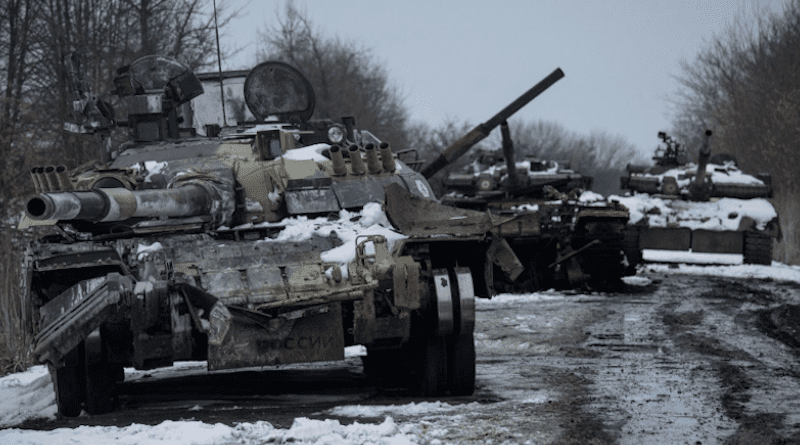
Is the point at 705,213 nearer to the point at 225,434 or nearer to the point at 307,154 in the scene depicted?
the point at 307,154

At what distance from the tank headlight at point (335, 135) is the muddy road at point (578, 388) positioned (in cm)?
204

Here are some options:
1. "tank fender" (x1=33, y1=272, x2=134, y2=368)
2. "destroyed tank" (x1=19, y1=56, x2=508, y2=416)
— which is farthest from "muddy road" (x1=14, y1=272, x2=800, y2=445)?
"tank fender" (x1=33, y1=272, x2=134, y2=368)

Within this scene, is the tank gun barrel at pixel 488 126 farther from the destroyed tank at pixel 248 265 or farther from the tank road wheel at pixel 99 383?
the tank road wheel at pixel 99 383

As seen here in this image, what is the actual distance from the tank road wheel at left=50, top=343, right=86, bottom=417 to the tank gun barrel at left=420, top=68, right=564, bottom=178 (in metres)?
5.22

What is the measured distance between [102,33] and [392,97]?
24.5m

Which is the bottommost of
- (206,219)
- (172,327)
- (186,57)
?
(172,327)

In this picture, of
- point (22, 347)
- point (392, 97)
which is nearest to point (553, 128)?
point (392, 97)

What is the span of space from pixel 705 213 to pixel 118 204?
550 inches

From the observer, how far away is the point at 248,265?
7.19m

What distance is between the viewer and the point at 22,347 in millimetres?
9977

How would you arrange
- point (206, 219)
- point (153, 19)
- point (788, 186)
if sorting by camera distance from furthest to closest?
point (788, 186)
point (153, 19)
point (206, 219)

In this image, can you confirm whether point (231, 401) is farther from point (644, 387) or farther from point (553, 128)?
point (553, 128)

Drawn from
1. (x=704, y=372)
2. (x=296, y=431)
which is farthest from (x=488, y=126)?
(x=296, y=431)

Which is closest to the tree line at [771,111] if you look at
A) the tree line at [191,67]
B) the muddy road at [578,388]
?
the tree line at [191,67]
